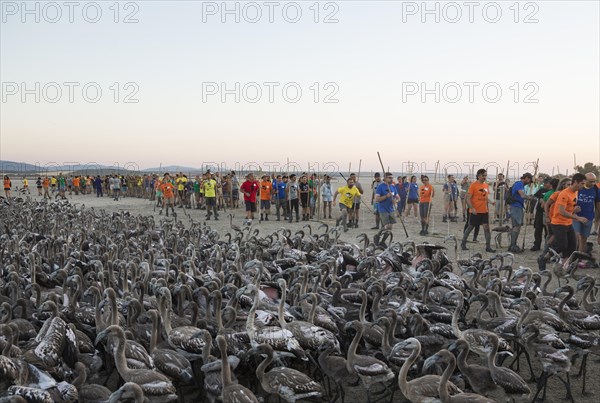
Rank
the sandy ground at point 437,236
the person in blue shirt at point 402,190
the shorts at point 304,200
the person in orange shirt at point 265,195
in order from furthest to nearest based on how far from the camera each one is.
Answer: the person in blue shirt at point 402,190
the shorts at point 304,200
the person in orange shirt at point 265,195
the sandy ground at point 437,236

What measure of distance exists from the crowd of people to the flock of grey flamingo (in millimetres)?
4037

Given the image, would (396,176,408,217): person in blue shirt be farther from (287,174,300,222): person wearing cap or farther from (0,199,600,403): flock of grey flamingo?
(0,199,600,403): flock of grey flamingo

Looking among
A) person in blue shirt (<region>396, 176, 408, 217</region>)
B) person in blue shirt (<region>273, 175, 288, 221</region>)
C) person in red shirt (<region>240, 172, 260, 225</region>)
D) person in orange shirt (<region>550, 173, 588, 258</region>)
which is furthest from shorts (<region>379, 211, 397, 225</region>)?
person in blue shirt (<region>273, 175, 288, 221</region>)

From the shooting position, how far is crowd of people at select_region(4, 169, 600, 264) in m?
13.8

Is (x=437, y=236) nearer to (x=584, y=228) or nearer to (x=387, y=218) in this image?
(x=387, y=218)

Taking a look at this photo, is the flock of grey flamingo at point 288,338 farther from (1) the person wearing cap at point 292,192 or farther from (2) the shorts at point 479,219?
(1) the person wearing cap at point 292,192

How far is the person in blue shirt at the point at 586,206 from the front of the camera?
542 inches

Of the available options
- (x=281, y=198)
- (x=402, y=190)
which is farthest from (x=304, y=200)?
(x=402, y=190)

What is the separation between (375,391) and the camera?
23.4 feet

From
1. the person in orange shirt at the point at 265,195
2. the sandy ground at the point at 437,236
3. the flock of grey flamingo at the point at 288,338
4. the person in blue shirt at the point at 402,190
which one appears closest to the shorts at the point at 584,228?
the sandy ground at the point at 437,236

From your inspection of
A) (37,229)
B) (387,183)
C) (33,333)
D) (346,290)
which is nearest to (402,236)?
(387,183)

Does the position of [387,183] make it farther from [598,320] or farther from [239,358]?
[239,358]

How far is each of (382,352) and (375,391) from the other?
706 mm

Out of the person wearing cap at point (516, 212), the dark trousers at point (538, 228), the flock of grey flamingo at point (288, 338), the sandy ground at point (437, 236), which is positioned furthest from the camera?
the dark trousers at point (538, 228)
